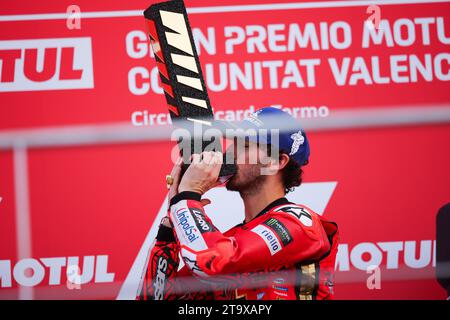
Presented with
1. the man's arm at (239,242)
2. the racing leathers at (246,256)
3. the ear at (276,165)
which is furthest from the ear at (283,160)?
the man's arm at (239,242)

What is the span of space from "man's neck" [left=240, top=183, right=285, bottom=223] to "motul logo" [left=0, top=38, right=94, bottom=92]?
1.03 meters

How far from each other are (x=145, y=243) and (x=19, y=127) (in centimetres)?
75

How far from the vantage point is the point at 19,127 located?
2979 mm

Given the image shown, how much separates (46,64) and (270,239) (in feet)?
4.77

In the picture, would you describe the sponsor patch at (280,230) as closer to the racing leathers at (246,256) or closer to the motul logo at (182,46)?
the racing leathers at (246,256)

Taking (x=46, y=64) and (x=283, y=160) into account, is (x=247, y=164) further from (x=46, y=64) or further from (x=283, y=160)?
(x=46, y=64)

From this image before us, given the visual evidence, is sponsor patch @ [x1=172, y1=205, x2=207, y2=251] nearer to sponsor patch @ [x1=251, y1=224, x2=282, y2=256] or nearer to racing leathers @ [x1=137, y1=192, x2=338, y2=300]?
racing leathers @ [x1=137, y1=192, x2=338, y2=300]

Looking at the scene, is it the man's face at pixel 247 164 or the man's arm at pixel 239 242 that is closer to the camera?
the man's arm at pixel 239 242

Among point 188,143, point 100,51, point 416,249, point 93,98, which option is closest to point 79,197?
point 93,98

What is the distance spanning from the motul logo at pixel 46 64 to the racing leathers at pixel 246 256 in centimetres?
94

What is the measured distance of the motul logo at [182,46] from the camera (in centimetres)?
219

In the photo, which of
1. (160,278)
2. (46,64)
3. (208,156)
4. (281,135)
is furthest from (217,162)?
(46,64)

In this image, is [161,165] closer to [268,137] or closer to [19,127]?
[19,127]

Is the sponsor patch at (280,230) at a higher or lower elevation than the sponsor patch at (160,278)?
higher
